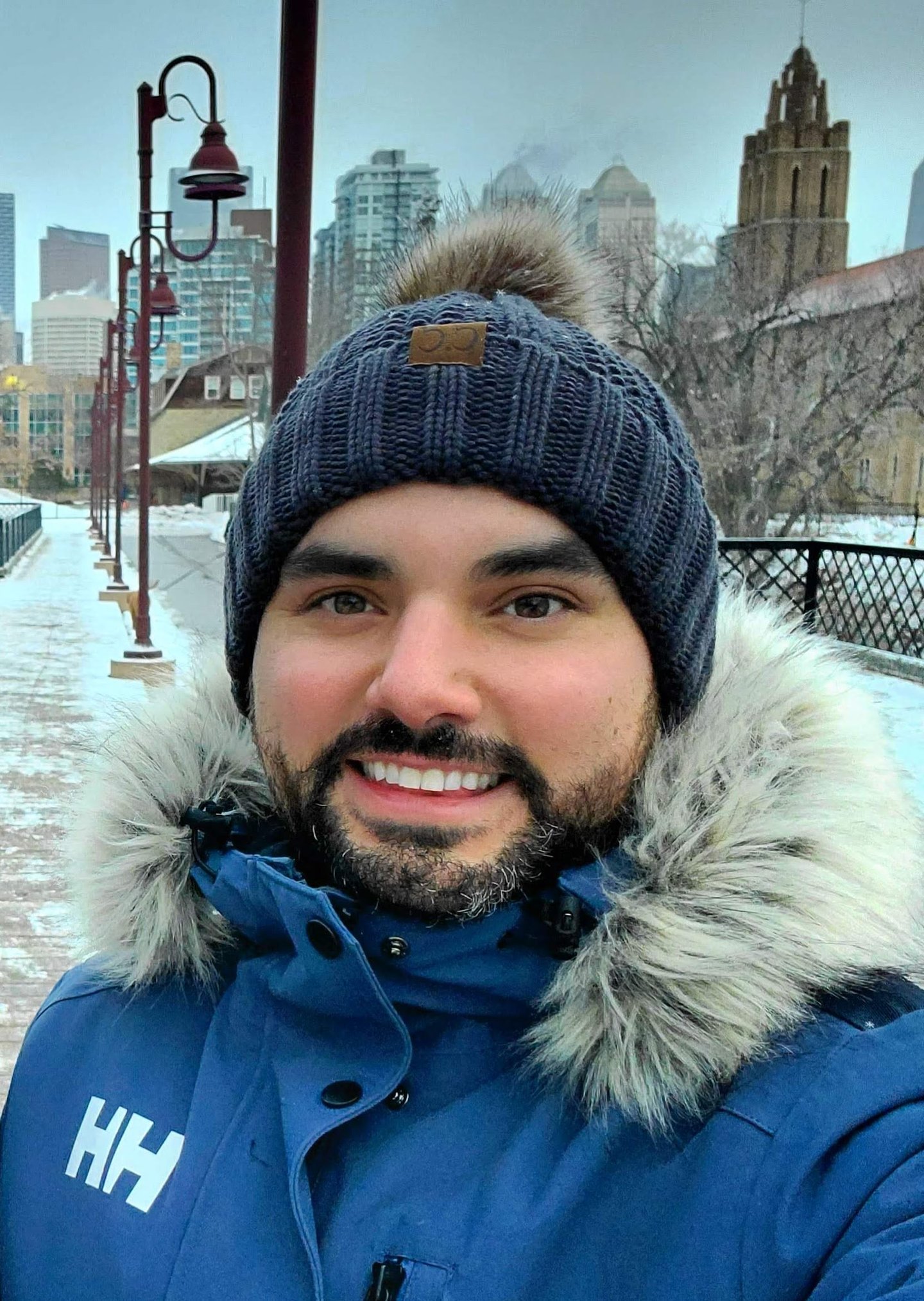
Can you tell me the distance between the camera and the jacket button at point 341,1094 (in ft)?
3.59

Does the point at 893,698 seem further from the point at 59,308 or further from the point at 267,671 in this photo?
the point at 59,308

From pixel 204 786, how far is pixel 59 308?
9110 centimetres

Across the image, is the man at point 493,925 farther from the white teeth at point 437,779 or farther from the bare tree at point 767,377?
the bare tree at point 767,377

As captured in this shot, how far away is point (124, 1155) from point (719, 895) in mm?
711

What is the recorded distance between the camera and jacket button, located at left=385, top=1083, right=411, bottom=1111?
110cm

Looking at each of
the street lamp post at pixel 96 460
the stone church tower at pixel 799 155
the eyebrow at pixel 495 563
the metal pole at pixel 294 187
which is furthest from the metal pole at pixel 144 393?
the stone church tower at pixel 799 155

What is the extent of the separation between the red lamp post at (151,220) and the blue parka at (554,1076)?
22.0ft

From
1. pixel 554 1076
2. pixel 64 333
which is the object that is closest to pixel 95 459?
pixel 554 1076

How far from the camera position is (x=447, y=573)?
3.87 feet

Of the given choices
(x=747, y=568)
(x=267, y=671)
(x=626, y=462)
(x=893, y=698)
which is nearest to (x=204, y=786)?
(x=267, y=671)

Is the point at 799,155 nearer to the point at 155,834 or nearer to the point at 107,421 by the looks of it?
the point at 107,421

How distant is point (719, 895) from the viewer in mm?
1106

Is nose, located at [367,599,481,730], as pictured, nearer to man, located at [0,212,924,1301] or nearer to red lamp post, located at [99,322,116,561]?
man, located at [0,212,924,1301]

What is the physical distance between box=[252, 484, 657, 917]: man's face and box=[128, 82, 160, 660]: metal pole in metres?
9.56
